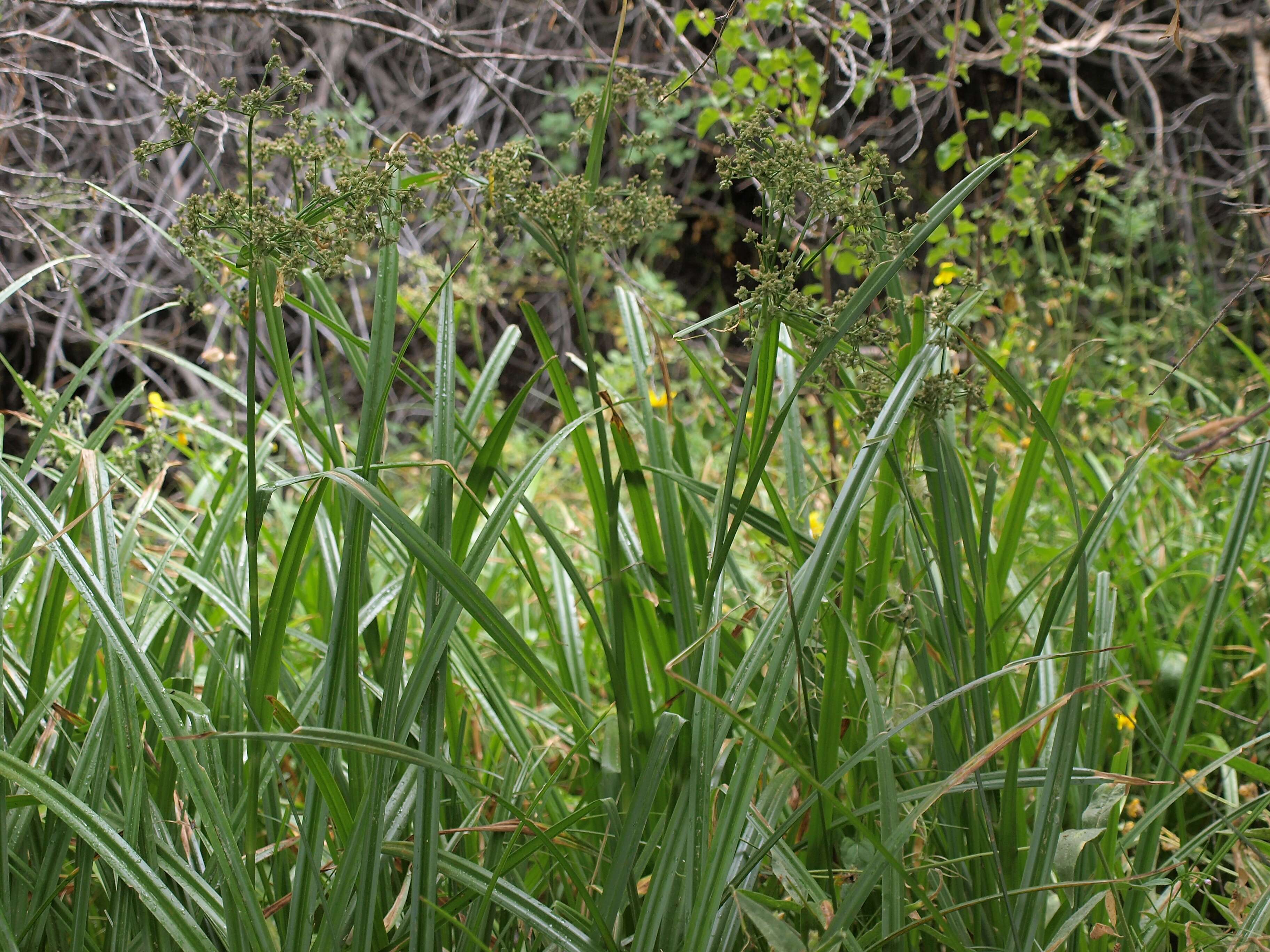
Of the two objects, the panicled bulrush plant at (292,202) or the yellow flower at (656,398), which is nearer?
the panicled bulrush plant at (292,202)

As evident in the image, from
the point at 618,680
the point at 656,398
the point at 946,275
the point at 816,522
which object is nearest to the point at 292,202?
the point at 618,680

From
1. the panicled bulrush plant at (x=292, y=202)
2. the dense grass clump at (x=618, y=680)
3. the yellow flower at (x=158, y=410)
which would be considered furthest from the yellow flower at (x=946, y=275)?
the yellow flower at (x=158, y=410)

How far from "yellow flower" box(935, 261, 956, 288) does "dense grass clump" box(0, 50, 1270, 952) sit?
38 centimetres

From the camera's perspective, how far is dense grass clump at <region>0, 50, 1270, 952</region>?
0.78m

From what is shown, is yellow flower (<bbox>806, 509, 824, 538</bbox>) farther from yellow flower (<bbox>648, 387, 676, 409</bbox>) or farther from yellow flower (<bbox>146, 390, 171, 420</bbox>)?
yellow flower (<bbox>146, 390, 171, 420</bbox>)

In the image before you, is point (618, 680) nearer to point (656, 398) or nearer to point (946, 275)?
point (656, 398)

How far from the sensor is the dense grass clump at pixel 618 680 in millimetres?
776

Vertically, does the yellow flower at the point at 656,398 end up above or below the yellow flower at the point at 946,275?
below

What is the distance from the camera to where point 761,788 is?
3.77ft

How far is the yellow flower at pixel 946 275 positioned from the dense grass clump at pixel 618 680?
38 centimetres

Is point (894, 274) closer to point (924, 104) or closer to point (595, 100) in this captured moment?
point (595, 100)

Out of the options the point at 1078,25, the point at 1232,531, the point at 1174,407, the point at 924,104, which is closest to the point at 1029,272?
the point at 924,104

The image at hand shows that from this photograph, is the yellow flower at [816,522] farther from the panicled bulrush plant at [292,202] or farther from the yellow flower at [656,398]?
the panicled bulrush plant at [292,202]

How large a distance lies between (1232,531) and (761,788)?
59cm
